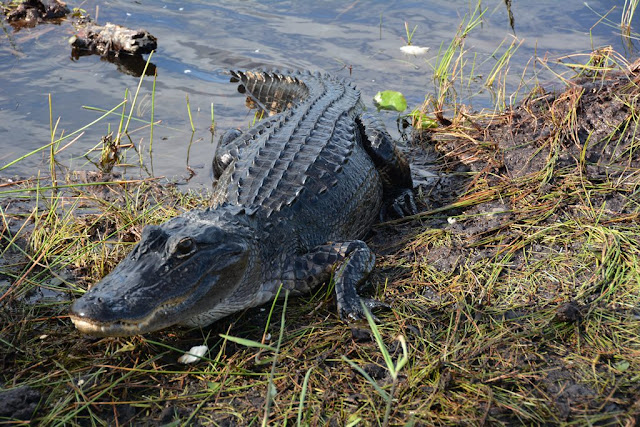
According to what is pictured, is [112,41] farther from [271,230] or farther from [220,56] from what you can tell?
[271,230]

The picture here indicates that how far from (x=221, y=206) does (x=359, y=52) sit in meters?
5.17

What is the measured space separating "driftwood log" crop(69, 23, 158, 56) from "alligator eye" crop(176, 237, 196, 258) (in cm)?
533

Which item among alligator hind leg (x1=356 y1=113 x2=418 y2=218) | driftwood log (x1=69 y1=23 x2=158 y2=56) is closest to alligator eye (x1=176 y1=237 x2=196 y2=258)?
alligator hind leg (x1=356 y1=113 x2=418 y2=218)

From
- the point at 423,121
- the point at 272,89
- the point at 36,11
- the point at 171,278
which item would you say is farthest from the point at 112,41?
the point at 171,278

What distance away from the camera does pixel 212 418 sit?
2.60 m

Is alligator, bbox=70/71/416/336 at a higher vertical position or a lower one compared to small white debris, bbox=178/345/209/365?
higher

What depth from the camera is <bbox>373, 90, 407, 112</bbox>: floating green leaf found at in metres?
6.57

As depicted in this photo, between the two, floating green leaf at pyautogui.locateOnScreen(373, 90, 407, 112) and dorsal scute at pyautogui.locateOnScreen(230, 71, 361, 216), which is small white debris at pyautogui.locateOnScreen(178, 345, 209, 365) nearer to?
dorsal scute at pyautogui.locateOnScreen(230, 71, 361, 216)

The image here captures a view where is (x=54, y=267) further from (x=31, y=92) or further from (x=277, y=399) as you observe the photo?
(x=31, y=92)

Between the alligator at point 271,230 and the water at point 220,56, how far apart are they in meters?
1.27

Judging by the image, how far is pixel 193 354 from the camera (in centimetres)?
294

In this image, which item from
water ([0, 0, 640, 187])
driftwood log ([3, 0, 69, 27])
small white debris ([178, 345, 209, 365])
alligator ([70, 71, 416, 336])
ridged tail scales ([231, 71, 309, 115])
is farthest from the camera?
driftwood log ([3, 0, 69, 27])

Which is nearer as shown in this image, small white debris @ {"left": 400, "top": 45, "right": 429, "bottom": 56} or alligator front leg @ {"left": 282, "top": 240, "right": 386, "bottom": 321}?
alligator front leg @ {"left": 282, "top": 240, "right": 386, "bottom": 321}

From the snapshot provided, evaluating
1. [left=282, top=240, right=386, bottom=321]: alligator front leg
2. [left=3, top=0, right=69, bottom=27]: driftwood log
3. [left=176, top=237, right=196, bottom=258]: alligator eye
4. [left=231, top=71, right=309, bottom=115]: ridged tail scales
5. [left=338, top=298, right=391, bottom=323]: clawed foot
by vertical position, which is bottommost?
[left=338, top=298, right=391, bottom=323]: clawed foot
